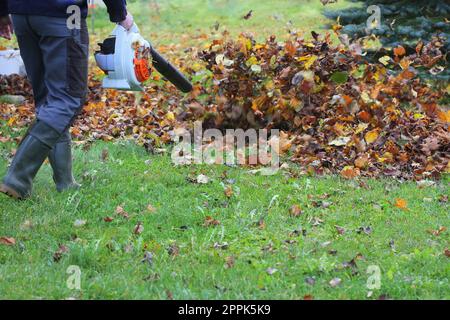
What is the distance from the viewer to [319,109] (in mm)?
6254

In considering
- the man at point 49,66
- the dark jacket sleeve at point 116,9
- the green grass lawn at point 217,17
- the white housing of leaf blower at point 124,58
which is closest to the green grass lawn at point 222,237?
the man at point 49,66

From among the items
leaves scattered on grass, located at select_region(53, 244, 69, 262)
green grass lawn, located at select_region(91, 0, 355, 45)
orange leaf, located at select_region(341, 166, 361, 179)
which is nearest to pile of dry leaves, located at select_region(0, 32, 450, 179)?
orange leaf, located at select_region(341, 166, 361, 179)

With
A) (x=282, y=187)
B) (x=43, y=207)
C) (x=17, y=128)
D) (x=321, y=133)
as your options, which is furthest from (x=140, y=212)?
(x=17, y=128)

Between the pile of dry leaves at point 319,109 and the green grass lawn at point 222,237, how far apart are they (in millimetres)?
508

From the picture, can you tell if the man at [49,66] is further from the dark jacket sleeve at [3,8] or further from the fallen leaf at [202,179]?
the fallen leaf at [202,179]

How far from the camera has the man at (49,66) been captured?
4.36 m

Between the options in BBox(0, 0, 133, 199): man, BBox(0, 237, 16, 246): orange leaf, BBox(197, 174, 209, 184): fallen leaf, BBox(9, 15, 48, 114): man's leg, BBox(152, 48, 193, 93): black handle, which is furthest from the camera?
BBox(197, 174, 209, 184): fallen leaf

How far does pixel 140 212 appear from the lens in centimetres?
449

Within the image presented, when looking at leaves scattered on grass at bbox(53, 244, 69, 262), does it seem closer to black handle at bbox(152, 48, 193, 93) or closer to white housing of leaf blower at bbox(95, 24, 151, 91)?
white housing of leaf blower at bbox(95, 24, 151, 91)

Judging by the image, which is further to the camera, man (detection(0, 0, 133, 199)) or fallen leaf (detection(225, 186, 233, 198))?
fallen leaf (detection(225, 186, 233, 198))

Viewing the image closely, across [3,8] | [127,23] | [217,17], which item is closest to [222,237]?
[127,23]

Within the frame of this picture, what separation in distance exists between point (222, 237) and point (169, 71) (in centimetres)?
164

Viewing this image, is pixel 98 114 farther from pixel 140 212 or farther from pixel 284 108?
pixel 140 212

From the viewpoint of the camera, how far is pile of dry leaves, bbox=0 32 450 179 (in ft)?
18.7
